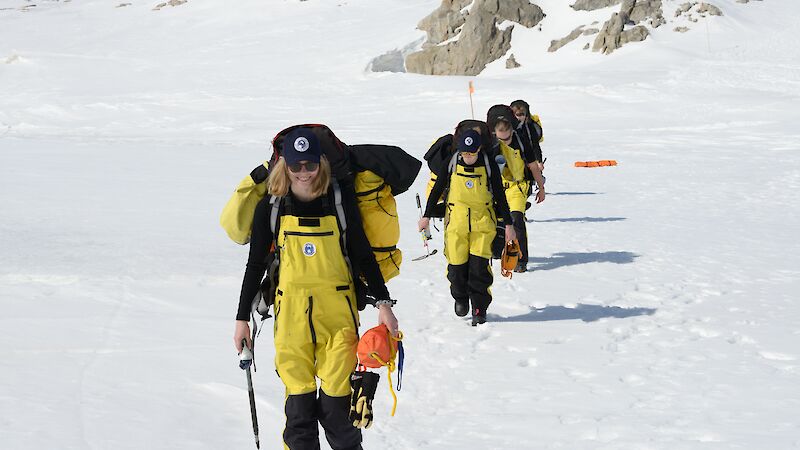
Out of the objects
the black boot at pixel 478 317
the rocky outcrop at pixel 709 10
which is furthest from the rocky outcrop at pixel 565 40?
the black boot at pixel 478 317

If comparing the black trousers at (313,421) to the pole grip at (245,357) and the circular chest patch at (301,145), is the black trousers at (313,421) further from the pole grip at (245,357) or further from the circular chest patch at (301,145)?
the circular chest patch at (301,145)

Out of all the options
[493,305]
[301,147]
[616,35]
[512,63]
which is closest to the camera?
[301,147]

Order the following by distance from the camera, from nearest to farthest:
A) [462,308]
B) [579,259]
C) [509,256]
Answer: [462,308], [509,256], [579,259]

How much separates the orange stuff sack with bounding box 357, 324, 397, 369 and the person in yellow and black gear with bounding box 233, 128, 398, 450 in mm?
93

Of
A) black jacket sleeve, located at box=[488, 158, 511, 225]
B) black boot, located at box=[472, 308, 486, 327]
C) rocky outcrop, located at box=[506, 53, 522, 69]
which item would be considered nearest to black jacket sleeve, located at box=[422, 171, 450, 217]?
black jacket sleeve, located at box=[488, 158, 511, 225]

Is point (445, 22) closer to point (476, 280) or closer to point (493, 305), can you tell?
point (493, 305)

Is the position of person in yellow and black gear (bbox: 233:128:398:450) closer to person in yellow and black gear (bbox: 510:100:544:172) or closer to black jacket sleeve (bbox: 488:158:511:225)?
black jacket sleeve (bbox: 488:158:511:225)

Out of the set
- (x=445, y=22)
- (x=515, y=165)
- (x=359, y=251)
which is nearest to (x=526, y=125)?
(x=515, y=165)

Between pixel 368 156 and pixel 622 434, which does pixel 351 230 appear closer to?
pixel 368 156

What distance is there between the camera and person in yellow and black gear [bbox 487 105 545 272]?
28.0 ft

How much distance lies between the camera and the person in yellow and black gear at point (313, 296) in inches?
155

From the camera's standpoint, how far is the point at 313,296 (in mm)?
4016

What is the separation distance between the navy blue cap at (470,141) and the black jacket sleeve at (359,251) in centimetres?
313

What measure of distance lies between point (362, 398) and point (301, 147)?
1.22m
